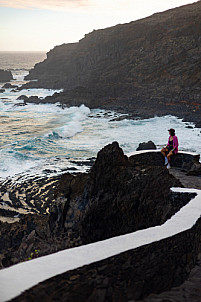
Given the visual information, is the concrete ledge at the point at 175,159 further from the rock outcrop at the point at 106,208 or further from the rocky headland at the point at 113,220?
the rock outcrop at the point at 106,208

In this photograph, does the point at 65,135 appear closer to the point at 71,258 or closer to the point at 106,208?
the point at 106,208

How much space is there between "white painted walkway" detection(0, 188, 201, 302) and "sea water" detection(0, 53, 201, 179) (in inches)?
558

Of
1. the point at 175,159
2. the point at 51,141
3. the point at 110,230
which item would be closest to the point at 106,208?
the point at 110,230

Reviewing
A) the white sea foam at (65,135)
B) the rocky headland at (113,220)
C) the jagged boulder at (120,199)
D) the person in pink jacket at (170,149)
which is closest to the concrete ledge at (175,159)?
the rocky headland at (113,220)

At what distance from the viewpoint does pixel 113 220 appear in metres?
7.98

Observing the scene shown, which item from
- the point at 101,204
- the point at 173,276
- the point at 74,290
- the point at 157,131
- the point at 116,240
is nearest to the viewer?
the point at 74,290

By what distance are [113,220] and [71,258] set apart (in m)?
3.66

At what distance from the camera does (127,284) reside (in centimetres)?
462

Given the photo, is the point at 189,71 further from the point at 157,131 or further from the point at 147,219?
the point at 147,219

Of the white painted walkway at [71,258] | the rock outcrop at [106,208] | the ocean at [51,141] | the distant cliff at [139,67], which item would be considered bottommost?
the ocean at [51,141]

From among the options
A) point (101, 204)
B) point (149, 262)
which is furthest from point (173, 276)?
point (101, 204)

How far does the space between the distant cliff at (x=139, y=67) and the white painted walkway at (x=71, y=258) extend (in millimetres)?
34801

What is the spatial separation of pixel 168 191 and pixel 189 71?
44.5 m

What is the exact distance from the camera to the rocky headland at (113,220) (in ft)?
15.1
